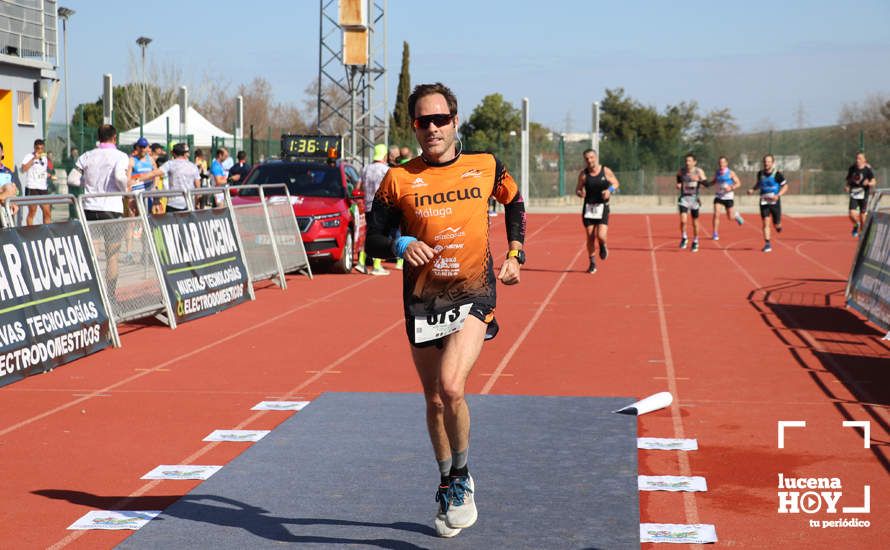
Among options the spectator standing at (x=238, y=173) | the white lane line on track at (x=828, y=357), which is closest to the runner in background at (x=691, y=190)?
the spectator standing at (x=238, y=173)

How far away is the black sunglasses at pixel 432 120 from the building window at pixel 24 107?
2514 centimetres

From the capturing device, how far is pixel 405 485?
688 centimetres

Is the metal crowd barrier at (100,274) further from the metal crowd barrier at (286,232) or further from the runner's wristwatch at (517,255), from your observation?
the runner's wristwatch at (517,255)

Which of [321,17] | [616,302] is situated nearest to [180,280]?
[616,302]

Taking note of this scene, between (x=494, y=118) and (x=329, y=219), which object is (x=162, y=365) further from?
(x=494, y=118)

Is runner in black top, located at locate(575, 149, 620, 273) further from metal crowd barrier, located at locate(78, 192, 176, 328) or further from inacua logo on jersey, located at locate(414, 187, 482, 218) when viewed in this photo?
inacua logo on jersey, located at locate(414, 187, 482, 218)

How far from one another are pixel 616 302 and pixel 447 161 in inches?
424

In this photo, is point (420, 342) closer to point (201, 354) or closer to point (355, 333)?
point (201, 354)

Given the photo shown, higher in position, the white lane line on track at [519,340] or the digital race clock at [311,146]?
the digital race clock at [311,146]

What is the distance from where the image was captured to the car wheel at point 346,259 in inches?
805

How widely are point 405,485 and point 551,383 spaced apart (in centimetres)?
362

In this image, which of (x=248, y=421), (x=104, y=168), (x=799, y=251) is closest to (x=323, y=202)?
(x=104, y=168)

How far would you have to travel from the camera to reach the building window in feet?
94.9

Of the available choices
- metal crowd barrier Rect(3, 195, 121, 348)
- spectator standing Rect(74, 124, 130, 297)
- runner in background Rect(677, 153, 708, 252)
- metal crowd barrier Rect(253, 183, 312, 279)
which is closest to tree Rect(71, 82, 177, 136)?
runner in background Rect(677, 153, 708, 252)
